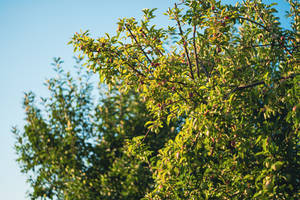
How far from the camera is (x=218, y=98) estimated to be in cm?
370

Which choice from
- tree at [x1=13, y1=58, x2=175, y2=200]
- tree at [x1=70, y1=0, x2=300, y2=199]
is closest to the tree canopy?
tree at [x1=70, y1=0, x2=300, y2=199]

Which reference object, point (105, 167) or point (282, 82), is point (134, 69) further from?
point (105, 167)

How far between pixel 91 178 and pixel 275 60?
969cm

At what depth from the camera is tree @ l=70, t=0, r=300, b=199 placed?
11.9ft

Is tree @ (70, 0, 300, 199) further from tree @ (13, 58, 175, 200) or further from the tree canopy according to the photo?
tree @ (13, 58, 175, 200)

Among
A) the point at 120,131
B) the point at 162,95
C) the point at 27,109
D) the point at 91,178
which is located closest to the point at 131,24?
the point at 162,95

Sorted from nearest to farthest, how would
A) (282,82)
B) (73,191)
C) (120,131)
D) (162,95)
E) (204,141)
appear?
(282,82)
(204,141)
(162,95)
(73,191)
(120,131)

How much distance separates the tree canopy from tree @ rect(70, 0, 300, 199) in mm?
17

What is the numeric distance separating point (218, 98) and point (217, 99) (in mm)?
20

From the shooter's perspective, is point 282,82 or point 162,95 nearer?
point 282,82

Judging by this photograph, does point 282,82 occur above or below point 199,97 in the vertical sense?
below

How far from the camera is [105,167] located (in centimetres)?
1229

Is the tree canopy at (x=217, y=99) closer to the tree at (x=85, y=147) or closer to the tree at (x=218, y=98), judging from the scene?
the tree at (x=218, y=98)

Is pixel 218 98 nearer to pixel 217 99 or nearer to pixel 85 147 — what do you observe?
pixel 217 99
